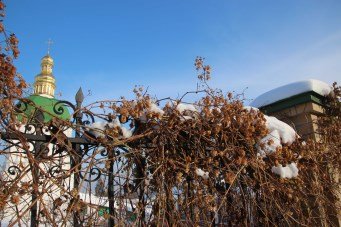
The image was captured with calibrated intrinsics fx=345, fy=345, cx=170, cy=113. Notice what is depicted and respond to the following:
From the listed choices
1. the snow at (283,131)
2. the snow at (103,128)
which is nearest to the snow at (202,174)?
the snow at (103,128)

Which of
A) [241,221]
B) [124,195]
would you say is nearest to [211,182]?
[241,221]

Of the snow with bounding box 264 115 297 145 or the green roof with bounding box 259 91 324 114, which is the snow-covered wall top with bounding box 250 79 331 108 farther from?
the snow with bounding box 264 115 297 145

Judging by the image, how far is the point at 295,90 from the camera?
4.20 meters

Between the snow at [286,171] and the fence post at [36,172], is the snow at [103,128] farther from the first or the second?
the snow at [286,171]

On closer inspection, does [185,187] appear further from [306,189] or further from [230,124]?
[306,189]

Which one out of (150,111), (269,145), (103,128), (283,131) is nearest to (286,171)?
(269,145)

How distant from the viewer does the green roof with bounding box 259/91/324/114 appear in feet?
13.3

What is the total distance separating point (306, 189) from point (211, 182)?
1069 millimetres

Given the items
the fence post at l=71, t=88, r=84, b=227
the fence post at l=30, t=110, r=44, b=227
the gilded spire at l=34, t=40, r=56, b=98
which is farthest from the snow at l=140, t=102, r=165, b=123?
the gilded spire at l=34, t=40, r=56, b=98

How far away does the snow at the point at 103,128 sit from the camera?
2408mm

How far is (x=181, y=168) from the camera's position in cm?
248

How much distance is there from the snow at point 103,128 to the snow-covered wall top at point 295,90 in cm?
248

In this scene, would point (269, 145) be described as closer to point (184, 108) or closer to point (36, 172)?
point (184, 108)

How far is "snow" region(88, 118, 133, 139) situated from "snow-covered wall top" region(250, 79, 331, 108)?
8.12ft
